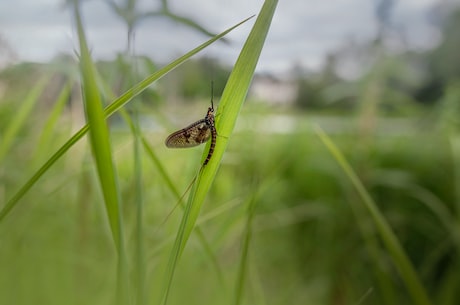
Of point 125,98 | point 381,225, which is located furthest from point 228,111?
point 381,225

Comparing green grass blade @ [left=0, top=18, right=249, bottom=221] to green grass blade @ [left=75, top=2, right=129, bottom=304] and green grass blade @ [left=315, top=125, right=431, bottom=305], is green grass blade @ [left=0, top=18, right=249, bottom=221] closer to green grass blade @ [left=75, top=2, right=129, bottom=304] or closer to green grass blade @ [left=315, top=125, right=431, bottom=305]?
green grass blade @ [left=75, top=2, right=129, bottom=304]

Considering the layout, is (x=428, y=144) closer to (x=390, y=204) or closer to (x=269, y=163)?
(x=390, y=204)

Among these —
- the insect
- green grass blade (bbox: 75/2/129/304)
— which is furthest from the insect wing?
green grass blade (bbox: 75/2/129/304)

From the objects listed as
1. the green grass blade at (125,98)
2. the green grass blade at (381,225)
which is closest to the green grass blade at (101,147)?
the green grass blade at (125,98)

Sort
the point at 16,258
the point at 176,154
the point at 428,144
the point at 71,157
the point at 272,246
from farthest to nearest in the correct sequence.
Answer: the point at 428,144, the point at 272,246, the point at 71,157, the point at 176,154, the point at 16,258

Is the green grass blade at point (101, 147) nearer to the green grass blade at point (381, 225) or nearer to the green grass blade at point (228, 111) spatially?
the green grass blade at point (228, 111)

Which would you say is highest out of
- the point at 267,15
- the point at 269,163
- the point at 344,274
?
the point at 269,163

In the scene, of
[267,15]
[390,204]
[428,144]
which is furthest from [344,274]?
[267,15]

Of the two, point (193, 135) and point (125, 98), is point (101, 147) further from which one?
point (193, 135)
